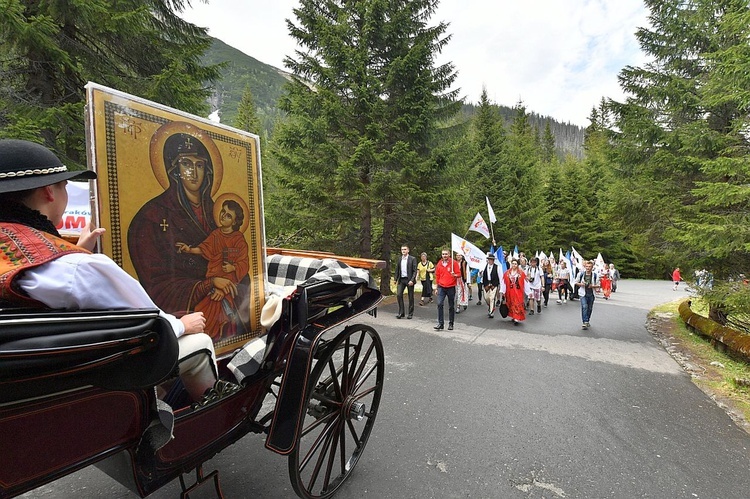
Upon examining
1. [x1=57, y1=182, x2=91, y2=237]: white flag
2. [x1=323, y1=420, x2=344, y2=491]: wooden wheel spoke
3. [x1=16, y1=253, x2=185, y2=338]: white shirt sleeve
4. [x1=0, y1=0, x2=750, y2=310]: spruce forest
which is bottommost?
[x1=323, y1=420, x2=344, y2=491]: wooden wheel spoke

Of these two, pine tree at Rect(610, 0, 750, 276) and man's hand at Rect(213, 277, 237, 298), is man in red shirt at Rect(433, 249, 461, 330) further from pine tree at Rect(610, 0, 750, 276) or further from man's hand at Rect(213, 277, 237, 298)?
man's hand at Rect(213, 277, 237, 298)

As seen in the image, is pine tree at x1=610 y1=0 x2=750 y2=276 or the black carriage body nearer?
the black carriage body

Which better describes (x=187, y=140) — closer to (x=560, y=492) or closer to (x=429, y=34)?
(x=560, y=492)

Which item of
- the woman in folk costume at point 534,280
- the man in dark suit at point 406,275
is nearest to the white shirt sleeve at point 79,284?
the man in dark suit at point 406,275

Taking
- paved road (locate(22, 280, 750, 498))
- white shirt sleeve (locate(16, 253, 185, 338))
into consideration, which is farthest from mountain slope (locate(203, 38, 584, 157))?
white shirt sleeve (locate(16, 253, 185, 338))

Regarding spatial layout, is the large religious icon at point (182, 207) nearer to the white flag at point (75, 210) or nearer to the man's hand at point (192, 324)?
the man's hand at point (192, 324)

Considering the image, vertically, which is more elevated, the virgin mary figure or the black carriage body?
the virgin mary figure

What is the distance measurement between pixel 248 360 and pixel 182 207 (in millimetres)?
893

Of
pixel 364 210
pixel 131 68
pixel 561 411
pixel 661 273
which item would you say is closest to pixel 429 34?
pixel 364 210

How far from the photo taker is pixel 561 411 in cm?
389

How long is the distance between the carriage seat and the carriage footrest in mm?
652

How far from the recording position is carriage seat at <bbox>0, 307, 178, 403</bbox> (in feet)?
2.92

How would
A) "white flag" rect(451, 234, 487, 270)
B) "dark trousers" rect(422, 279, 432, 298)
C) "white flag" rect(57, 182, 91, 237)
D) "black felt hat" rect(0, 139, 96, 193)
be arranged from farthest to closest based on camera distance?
"dark trousers" rect(422, 279, 432, 298), "white flag" rect(451, 234, 487, 270), "white flag" rect(57, 182, 91, 237), "black felt hat" rect(0, 139, 96, 193)

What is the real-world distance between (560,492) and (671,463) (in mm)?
1260
